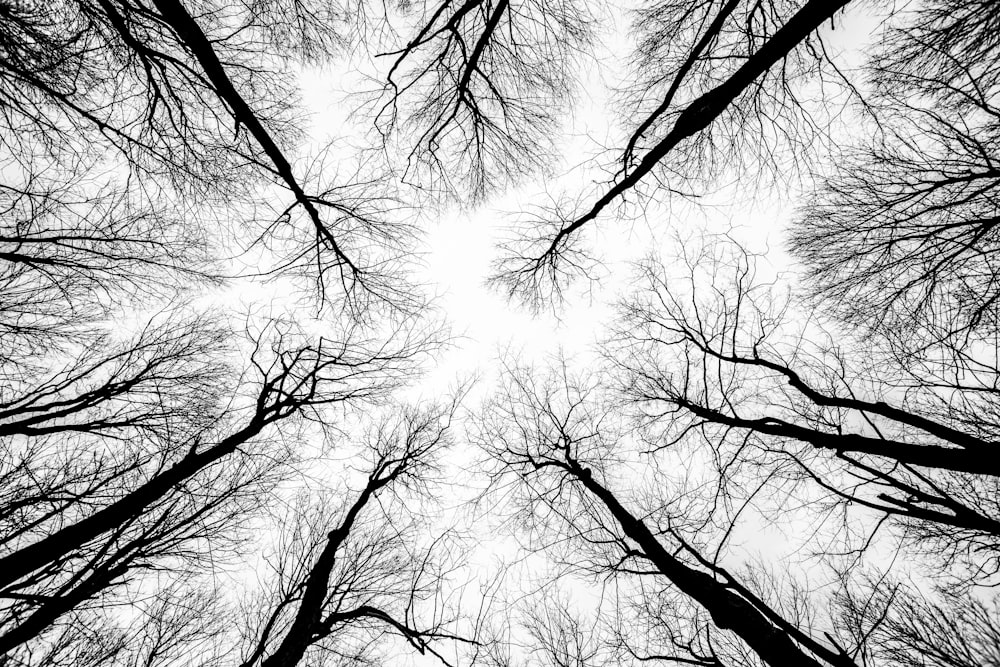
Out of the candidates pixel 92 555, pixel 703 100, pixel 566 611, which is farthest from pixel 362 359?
pixel 566 611

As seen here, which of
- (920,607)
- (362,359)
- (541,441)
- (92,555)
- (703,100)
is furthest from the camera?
(541,441)

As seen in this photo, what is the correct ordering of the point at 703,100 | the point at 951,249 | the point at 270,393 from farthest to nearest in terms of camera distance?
1. the point at 270,393
2. the point at 951,249
3. the point at 703,100

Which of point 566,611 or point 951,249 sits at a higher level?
point 951,249

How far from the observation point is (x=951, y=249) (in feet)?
13.2

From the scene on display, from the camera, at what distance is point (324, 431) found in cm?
600

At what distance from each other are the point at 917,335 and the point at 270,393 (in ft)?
29.8

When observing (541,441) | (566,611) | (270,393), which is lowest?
(566,611)

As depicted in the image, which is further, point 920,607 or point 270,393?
point 920,607

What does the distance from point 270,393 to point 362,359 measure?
1.44 meters

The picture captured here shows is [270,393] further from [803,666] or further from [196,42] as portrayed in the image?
[803,666]

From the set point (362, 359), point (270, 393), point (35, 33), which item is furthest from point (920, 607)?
point (35, 33)

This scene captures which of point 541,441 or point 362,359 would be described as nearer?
point 362,359

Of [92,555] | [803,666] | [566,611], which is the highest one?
[566,611]

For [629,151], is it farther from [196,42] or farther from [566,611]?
[566,611]
